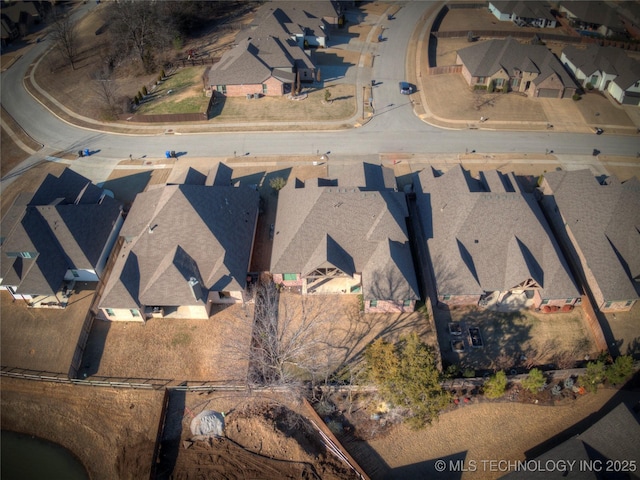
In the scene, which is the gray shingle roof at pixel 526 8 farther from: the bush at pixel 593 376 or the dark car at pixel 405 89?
the bush at pixel 593 376

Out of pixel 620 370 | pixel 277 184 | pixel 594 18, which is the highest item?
pixel 277 184

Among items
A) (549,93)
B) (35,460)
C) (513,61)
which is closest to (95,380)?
(35,460)

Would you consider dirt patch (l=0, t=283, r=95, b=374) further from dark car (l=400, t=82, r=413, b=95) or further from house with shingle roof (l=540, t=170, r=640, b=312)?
dark car (l=400, t=82, r=413, b=95)

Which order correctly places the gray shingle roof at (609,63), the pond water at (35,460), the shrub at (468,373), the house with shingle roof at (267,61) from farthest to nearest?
1. the house with shingle roof at (267,61)
2. the gray shingle roof at (609,63)
3. the shrub at (468,373)
4. the pond water at (35,460)

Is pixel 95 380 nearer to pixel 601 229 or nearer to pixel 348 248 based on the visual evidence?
pixel 348 248

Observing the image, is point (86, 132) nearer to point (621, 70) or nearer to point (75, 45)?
point (75, 45)

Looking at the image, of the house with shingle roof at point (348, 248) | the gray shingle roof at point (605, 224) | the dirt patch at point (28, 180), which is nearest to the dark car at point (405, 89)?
the gray shingle roof at point (605, 224)

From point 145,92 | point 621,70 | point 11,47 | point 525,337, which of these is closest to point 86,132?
point 145,92
